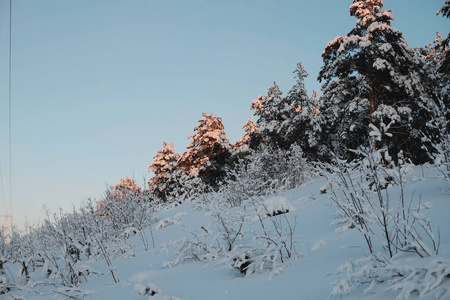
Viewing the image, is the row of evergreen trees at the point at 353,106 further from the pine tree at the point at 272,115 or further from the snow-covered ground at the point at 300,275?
the snow-covered ground at the point at 300,275

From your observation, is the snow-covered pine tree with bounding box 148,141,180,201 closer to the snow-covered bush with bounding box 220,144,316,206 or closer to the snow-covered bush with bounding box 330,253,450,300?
the snow-covered bush with bounding box 220,144,316,206

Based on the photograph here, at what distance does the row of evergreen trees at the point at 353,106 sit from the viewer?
10.3 m

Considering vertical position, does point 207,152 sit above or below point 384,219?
above

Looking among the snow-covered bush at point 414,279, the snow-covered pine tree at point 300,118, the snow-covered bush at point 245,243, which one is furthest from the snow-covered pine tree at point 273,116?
the snow-covered bush at point 414,279

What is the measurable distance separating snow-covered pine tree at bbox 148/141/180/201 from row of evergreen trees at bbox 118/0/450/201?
0.11m

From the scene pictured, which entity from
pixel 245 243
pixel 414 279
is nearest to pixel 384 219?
pixel 414 279

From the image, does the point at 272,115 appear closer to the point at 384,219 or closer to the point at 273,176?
the point at 273,176

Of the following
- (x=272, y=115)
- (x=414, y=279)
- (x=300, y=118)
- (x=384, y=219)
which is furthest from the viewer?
(x=272, y=115)

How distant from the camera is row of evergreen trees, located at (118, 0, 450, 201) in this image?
1029 centimetres

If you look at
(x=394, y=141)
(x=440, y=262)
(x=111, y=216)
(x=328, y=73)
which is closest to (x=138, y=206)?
(x=111, y=216)

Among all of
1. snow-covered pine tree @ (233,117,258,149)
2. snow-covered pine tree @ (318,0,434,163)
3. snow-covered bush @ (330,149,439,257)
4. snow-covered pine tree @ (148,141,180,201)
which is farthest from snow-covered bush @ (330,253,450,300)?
snow-covered pine tree @ (148,141,180,201)

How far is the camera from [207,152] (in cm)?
2158

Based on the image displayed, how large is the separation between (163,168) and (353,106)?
683 inches

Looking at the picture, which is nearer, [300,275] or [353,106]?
[300,275]
